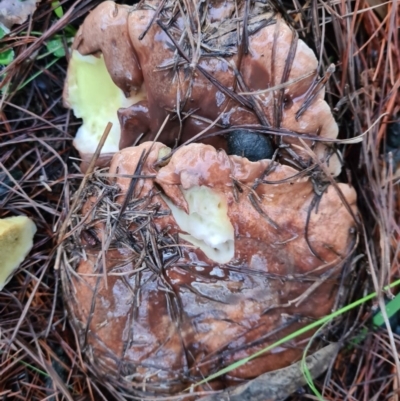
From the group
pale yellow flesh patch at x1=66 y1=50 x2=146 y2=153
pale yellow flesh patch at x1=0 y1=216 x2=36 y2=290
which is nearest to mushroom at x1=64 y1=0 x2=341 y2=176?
pale yellow flesh patch at x1=66 y1=50 x2=146 y2=153

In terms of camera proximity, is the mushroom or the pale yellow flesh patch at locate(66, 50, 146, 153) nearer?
the mushroom

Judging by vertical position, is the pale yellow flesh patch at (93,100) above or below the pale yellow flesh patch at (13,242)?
above

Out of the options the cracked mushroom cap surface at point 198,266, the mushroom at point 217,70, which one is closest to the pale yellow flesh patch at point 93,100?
the mushroom at point 217,70

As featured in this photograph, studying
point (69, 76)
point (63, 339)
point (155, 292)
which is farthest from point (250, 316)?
point (69, 76)

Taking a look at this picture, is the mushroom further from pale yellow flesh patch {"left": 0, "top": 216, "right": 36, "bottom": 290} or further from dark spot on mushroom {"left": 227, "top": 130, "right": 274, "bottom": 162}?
pale yellow flesh patch {"left": 0, "top": 216, "right": 36, "bottom": 290}

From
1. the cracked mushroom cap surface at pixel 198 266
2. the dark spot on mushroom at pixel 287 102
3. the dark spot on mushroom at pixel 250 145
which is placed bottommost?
the cracked mushroom cap surface at pixel 198 266

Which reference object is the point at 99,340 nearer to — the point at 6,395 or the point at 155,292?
the point at 155,292

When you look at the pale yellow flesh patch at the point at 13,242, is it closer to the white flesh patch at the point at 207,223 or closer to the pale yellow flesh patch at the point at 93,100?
the pale yellow flesh patch at the point at 93,100
